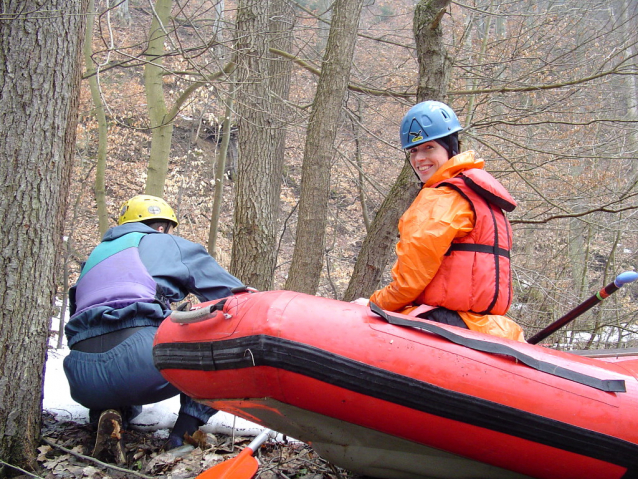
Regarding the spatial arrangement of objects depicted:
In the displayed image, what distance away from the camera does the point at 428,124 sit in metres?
2.90

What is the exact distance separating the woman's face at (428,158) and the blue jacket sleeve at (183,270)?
130 cm

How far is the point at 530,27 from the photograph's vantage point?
21.5 feet

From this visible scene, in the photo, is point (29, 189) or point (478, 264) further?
point (29, 189)

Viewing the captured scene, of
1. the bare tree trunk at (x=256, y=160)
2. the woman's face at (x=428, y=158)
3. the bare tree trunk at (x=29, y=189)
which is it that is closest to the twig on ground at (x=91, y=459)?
the bare tree trunk at (x=29, y=189)

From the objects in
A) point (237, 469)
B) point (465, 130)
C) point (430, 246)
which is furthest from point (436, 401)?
point (465, 130)

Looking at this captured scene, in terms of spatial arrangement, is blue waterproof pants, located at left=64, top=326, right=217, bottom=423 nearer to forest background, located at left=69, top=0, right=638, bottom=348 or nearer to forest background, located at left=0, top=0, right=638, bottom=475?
forest background, located at left=0, top=0, right=638, bottom=475

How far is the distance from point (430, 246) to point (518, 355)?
23.8 inches

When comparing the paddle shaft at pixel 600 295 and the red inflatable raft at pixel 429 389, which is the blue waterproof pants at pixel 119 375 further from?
the paddle shaft at pixel 600 295

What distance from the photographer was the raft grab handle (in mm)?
2359

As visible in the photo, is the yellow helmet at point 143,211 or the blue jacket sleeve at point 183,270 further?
the yellow helmet at point 143,211

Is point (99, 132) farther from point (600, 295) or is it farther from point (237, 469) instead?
point (600, 295)

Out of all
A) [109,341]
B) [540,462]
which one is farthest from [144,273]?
[540,462]

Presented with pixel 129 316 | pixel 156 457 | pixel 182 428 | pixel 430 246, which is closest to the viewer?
pixel 430 246

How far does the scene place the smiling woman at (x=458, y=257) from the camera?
8.29 feet
